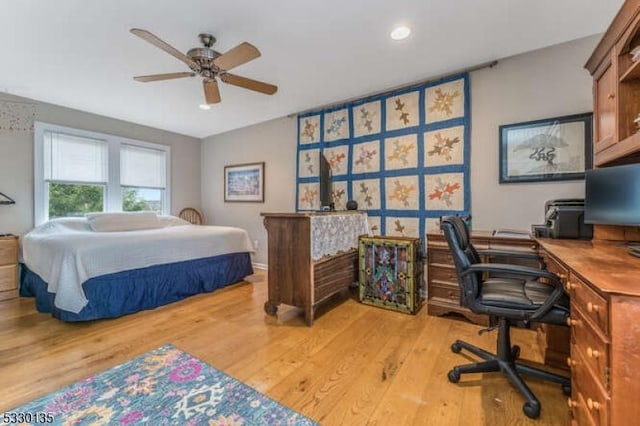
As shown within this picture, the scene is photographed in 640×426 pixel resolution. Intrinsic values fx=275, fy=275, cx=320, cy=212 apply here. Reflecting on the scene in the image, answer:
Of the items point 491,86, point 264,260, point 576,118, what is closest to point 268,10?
point 491,86

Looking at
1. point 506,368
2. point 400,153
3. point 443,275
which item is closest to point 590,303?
point 506,368

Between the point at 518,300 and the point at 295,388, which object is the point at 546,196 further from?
the point at 295,388

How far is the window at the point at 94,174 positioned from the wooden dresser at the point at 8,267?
0.57 m

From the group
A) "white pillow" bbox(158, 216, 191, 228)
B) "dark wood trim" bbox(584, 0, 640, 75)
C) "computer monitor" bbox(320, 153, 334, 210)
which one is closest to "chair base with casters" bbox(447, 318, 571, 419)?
"dark wood trim" bbox(584, 0, 640, 75)

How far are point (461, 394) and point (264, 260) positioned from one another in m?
3.53

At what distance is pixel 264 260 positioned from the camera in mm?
4613

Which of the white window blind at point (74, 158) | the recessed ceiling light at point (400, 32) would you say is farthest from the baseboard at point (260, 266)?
the recessed ceiling light at point (400, 32)

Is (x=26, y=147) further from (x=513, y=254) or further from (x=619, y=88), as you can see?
(x=619, y=88)

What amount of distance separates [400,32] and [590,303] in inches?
85.5

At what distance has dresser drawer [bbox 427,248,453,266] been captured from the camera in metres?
2.55

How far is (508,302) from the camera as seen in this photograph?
1.49 metres

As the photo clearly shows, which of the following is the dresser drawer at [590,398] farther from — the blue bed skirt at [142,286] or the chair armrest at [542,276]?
the blue bed skirt at [142,286]

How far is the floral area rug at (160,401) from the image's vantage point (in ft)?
4.50

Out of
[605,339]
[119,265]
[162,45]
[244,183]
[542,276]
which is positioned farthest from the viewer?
[244,183]
